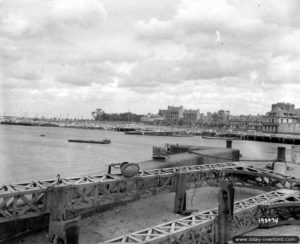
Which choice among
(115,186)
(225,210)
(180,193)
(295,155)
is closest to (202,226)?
(225,210)

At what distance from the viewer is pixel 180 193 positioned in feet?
57.9

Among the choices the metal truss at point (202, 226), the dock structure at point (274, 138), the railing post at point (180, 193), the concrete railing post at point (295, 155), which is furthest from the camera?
the dock structure at point (274, 138)

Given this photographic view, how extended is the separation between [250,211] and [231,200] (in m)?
2.58

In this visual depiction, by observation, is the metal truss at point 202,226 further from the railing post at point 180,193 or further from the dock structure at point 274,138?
the dock structure at point 274,138

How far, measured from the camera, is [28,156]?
236ft

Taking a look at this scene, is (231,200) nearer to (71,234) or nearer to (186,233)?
(186,233)

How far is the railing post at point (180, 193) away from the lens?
17.6 meters

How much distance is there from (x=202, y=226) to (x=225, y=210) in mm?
1122

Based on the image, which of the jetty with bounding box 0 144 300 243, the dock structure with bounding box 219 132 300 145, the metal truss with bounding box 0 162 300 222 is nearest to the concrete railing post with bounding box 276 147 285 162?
the metal truss with bounding box 0 162 300 222

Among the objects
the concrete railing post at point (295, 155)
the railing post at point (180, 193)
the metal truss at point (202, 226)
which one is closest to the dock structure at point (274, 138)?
the concrete railing post at point (295, 155)

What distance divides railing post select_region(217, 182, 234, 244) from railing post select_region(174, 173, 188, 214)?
5.65 meters

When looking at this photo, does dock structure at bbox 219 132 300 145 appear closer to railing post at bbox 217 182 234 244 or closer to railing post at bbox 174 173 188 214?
railing post at bbox 174 173 188 214

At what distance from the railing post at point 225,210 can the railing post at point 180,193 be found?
18.6 ft

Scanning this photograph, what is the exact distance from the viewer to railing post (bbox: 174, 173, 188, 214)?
695 inches
